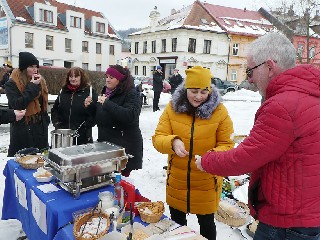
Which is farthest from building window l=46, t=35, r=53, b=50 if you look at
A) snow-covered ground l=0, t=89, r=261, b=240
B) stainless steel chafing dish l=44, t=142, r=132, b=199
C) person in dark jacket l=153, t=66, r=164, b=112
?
stainless steel chafing dish l=44, t=142, r=132, b=199

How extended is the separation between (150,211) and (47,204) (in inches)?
29.2

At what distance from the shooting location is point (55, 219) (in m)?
2.04

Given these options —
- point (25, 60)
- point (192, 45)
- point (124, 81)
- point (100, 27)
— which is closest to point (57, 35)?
point (100, 27)

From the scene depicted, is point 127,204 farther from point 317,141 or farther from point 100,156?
point 317,141

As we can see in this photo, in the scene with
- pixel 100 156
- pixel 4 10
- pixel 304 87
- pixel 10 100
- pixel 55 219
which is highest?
pixel 4 10

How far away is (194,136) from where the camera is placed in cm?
233

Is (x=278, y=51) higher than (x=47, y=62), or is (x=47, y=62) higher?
(x=47, y=62)

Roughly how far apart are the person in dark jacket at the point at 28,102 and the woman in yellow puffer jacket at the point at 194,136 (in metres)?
1.99

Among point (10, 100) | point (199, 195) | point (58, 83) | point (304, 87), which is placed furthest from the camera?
point (58, 83)

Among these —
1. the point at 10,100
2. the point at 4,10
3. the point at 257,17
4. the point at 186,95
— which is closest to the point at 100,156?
the point at 186,95

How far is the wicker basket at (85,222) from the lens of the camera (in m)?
1.77

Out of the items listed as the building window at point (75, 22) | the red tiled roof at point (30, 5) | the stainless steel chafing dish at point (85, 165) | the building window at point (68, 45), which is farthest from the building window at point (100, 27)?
the stainless steel chafing dish at point (85, 165)

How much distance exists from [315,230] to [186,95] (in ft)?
4.39

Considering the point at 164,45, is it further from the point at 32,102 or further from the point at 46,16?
the point at 32,102
